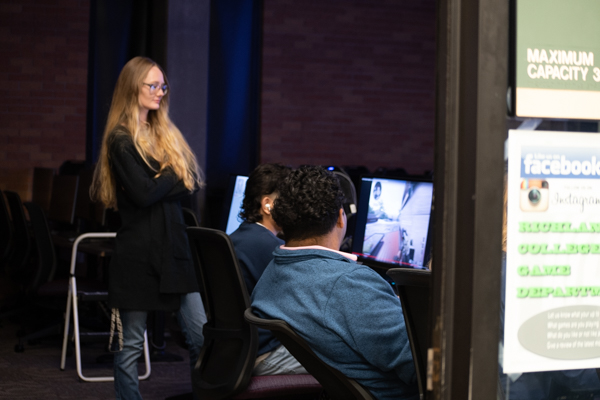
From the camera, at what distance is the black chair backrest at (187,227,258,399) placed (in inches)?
82.7

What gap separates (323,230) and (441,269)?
0.91 metres

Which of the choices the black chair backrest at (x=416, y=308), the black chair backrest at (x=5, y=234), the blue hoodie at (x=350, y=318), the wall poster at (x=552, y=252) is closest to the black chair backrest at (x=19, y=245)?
the black chair backrest at (x=5, y=234)

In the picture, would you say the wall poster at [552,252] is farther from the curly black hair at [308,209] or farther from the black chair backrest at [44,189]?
the black chair backrest at [44,189]

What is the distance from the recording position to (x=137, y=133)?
2.76m

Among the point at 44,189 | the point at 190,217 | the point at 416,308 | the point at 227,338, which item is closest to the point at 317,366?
the point at 416,308

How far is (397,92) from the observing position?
890cm

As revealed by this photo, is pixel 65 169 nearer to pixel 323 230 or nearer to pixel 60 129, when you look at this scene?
pixel 60 129

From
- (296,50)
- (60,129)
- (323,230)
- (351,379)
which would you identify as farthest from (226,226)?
(296,50)

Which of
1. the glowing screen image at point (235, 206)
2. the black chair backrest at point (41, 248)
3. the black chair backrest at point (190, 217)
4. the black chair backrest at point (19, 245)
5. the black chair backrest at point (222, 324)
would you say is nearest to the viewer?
the black chair backrest at point (222, 324)

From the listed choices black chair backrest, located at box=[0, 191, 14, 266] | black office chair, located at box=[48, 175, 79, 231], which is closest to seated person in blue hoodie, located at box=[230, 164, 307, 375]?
black office chair, located at box=[48, 175, 79, 231]

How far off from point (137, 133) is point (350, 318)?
151cm

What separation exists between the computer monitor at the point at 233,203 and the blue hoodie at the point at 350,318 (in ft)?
6.26

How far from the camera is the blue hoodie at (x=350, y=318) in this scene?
1522 millimetres

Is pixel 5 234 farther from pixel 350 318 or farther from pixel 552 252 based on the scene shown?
pixel 552 252
